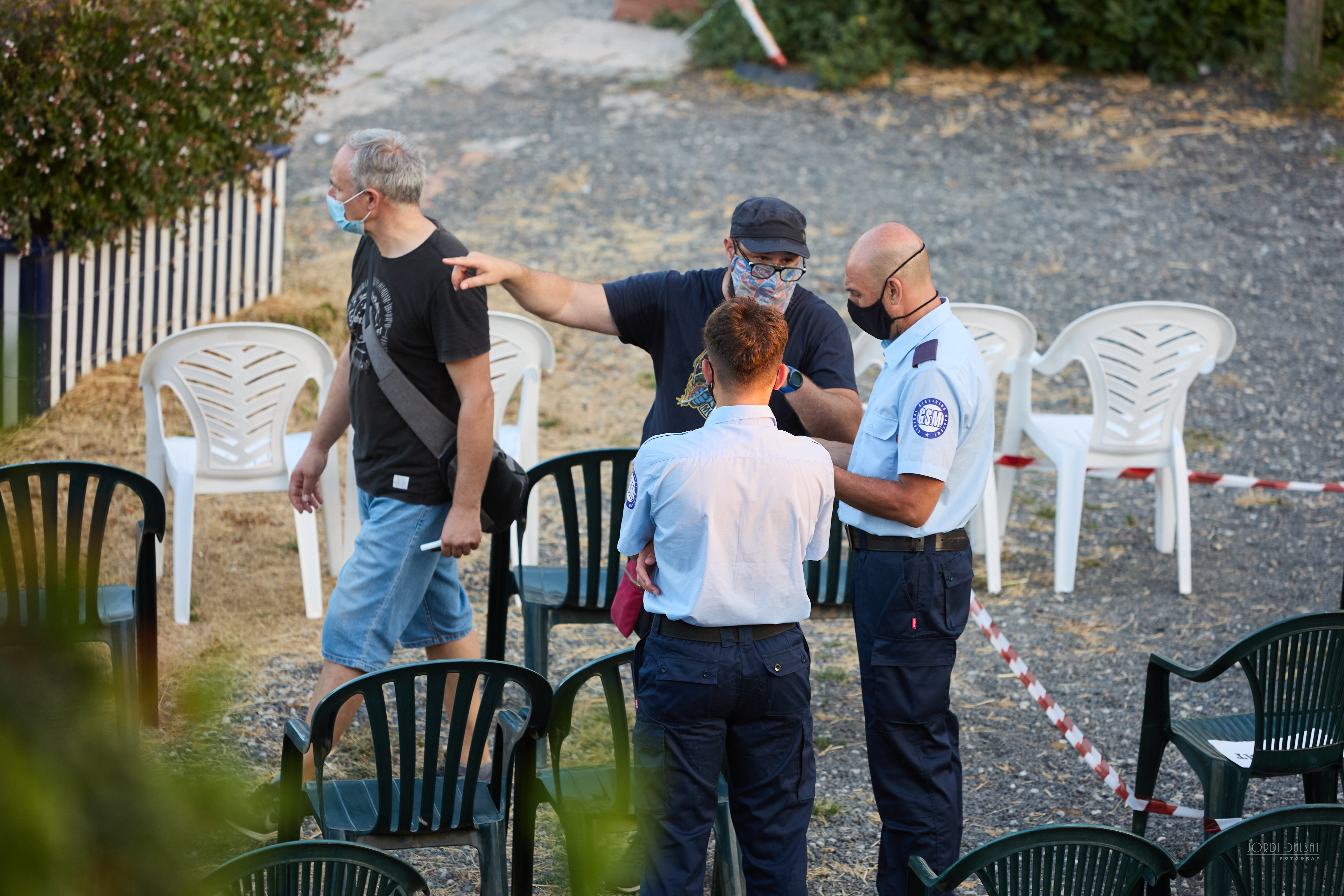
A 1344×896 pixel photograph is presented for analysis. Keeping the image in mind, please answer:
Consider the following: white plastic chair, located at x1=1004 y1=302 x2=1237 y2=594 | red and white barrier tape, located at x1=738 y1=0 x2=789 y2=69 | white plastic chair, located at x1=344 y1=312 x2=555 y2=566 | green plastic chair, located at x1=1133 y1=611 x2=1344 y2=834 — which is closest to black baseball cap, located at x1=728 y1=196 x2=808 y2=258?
green plastic chair, located at x1=1133 y1=611 x2=1344 y2=834

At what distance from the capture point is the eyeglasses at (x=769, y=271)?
3.58 m

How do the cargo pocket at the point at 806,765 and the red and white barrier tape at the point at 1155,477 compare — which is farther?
the red and white barrier tape at the point at 1155,477

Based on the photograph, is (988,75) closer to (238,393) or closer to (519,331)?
(519,331)

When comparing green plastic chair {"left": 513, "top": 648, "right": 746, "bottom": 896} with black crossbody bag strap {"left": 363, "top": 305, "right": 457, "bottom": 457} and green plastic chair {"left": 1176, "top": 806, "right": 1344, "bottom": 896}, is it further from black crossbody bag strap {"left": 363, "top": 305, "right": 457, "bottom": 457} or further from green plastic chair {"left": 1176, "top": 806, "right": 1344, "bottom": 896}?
green plastic chair {"left": 1176, "top": 806, "right": 1344, "bottom": 896}

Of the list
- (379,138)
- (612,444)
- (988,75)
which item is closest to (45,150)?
(612,444)

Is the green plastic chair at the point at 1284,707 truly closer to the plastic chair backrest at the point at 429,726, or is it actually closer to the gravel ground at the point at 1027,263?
the gravel ground at the point at 1027,263

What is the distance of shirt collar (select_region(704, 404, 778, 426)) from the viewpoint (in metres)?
2.90

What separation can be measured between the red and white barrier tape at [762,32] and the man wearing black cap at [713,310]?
10.9 m

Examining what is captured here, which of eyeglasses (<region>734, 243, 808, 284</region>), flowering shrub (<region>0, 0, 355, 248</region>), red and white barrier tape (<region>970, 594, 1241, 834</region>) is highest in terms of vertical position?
flowering shrub (<region>0, 0, 355, 248</region>)

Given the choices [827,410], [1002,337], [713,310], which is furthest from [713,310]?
[1002,337]

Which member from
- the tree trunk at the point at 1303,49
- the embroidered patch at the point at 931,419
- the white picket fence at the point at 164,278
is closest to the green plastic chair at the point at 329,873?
the embroidered patch at the point at 931,419

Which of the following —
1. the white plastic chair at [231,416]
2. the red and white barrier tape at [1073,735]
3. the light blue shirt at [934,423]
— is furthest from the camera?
the white plastic chair at [231,416]

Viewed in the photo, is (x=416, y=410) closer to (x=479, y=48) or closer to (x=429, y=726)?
(x=429, y=726)

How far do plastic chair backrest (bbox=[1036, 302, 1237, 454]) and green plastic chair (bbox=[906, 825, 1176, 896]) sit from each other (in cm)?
353
